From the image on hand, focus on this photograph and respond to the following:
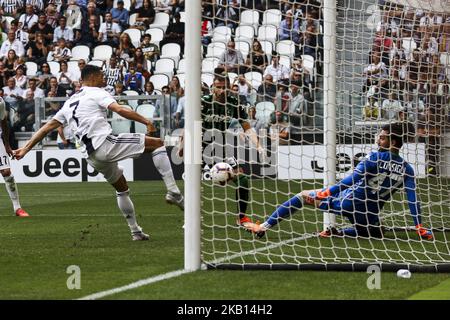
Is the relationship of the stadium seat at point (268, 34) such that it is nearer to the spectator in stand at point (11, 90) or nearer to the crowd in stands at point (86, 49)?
the crowd in stands at point (86, 49)

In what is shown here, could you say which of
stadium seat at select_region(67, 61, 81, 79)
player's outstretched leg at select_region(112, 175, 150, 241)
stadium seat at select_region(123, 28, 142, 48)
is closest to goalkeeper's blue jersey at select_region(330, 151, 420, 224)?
player's outstretched leg at select_region(112, 175, 150, 241)

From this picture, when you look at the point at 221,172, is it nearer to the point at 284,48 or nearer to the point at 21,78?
the point at 284,48

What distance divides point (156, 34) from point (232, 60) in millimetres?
17231

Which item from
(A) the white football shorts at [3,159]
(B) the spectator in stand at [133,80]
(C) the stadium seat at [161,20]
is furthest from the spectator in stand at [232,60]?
(C) the stadium seat at [161,20]

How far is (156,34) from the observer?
1085 inches

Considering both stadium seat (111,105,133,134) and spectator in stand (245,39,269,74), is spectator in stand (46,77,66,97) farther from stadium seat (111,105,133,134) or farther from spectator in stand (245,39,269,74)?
spectator in stand (245,39,269,74)

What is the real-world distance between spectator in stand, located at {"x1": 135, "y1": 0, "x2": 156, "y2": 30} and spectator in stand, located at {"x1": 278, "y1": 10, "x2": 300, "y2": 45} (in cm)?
1458

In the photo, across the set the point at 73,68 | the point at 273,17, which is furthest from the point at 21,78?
the point at 273,17

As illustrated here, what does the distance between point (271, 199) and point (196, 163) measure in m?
8.10

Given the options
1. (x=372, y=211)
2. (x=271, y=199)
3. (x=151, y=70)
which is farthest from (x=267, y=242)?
(x=151, y=70)

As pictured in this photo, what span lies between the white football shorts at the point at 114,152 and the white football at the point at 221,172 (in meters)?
1.08

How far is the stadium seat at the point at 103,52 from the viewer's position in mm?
27547

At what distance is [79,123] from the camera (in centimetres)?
1073

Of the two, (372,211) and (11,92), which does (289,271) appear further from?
(11,92)
